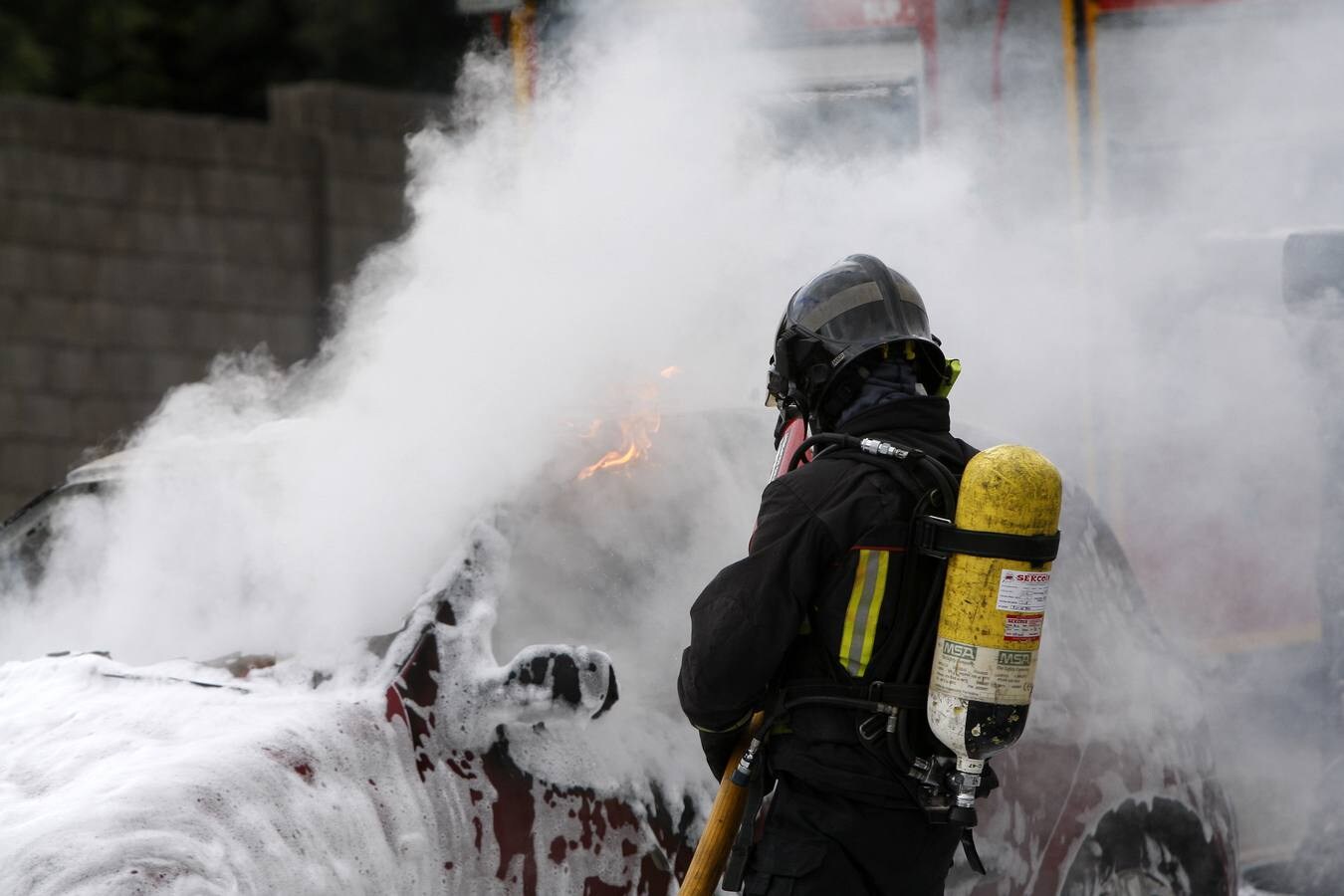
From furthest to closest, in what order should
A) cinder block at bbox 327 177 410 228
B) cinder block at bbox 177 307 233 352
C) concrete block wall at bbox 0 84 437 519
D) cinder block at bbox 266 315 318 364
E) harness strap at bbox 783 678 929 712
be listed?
1. cinder block at bbox 327 177 410 228
2. cinder block at bbox 266 315 318 364
3. cinder block at bbox 177 307 233 352
4. concrete block wall at bbox 0 84 437 519
5. harness strap at bbox 783 678 929 712

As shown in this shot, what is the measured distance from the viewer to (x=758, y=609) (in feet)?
9.82

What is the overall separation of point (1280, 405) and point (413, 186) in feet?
11.9

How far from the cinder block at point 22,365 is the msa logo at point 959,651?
888 cm

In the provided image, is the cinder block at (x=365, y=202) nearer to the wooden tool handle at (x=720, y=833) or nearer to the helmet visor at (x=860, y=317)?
the helmet visor at (x=860, y=317)

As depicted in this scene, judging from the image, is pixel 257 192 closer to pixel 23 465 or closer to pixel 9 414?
pixel 9 414

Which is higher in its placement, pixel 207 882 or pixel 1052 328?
pixel 1052 328

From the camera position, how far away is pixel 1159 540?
7336mm

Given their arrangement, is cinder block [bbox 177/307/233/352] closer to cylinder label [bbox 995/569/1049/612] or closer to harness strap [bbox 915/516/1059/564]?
harness strap [bbox 915/516/1059/564]

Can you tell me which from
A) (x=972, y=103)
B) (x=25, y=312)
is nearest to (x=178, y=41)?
(x=25, y=312)

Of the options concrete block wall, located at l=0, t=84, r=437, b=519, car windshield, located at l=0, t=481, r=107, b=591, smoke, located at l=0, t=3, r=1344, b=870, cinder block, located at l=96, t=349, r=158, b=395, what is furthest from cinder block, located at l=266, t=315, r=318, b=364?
car windshield, located at l=0, t=481, r=107, b=591

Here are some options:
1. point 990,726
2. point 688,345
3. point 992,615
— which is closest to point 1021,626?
point 992,615

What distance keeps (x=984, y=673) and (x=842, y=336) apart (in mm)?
696

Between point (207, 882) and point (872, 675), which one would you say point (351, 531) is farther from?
point (872, 675)

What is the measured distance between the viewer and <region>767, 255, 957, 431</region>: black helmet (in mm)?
3254
